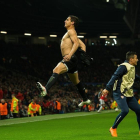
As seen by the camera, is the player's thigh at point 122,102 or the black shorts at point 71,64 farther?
the player's thigh at point 122,102

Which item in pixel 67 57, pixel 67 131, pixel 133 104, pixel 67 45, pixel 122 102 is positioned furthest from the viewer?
pixel 67 131

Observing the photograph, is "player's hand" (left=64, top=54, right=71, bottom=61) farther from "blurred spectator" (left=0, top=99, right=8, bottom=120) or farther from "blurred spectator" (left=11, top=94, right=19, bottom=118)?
"blurred spectator" (left=11, top=94, right=19, bottom=118)

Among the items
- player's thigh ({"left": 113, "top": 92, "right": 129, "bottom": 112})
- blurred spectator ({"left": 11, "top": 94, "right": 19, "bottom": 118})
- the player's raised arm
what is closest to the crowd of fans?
blurred spectator ({"left": 11, "top": 94, "right": 19, "bottom": 118})

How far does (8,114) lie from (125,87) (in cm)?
1579

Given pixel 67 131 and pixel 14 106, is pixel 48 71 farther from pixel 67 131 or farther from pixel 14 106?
pixel 67 131

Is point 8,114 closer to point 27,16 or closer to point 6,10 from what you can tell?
point 6,10

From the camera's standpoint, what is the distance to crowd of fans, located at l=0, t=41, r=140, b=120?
112ft

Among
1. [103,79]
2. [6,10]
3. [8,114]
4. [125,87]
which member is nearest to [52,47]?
[103,79]

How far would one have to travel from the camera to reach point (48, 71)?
51.1 meters

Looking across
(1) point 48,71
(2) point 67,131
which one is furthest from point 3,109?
(1) point 48,71

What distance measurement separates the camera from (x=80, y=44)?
31.7 feet

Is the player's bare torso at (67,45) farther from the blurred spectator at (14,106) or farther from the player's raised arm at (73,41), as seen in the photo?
the blurred spectator at (14,106)

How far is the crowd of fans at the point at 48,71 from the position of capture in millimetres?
34197

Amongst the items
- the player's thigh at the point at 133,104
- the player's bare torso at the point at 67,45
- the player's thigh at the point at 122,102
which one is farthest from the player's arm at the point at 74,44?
the player's thigh at the point at 133,104
